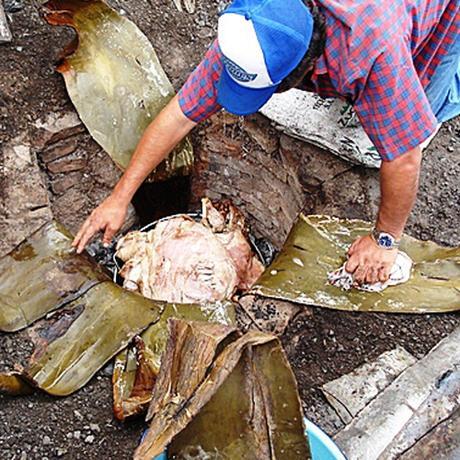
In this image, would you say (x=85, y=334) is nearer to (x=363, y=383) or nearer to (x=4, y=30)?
(x=363, y=383)

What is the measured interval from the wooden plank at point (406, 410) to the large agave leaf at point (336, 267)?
0.22 meters

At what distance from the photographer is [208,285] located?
2562mm

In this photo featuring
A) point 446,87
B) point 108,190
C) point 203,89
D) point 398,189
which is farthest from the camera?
point 108,190

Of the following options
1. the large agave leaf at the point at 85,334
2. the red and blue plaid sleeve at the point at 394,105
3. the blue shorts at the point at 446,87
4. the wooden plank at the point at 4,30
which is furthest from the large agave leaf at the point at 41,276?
the blue shorts at the point at 446,87

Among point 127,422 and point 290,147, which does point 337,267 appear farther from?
point 127,422

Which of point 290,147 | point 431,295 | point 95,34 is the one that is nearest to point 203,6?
point 95,34

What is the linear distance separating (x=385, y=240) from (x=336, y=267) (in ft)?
0.69

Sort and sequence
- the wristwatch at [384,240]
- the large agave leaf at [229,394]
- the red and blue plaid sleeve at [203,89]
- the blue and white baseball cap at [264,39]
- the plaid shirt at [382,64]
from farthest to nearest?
the wristwatch at [384,240]
the red and blue plaid sleeve at [203,89]
the plaid shirt at [382,64]
the blue and white baseball cap at [264,39]
the large agave leaf at [229,394]

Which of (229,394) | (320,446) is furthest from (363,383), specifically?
(229,394)

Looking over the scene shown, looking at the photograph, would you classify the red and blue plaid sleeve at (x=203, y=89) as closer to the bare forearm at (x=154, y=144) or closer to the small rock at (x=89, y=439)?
the bare forearm at (x=154, y=144)

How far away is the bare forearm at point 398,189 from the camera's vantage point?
197cm

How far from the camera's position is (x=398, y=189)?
2.04 m

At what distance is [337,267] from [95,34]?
1184 mm

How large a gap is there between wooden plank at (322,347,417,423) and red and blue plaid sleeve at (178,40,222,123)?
2.73 ft
